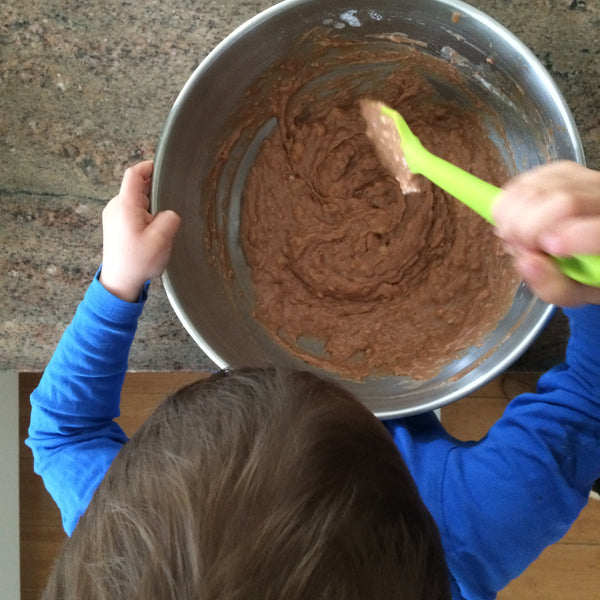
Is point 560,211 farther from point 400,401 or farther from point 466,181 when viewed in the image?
point 400,401

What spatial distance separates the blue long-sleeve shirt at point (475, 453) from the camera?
2.69 feet

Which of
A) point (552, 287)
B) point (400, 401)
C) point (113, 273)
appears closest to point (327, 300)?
point (400, 401)

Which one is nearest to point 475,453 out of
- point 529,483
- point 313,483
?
point 529,483

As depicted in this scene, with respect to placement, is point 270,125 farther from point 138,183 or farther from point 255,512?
point 255,512

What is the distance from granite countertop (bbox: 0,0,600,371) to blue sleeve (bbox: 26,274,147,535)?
0.20m

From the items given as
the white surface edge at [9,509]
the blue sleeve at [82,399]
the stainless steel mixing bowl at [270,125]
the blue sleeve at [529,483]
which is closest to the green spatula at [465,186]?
the stainless steel mixing bowl at [270,125]

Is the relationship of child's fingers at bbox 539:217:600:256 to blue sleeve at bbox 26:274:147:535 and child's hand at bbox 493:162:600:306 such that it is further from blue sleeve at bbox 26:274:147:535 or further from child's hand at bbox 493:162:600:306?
blue sleeve at bbox 26:274:147:535

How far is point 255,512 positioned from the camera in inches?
21.1

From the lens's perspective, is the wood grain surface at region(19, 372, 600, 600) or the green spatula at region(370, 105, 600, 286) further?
the wood grain surface at region(19, 372, 600, 600)

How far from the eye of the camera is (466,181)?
71 centimetres

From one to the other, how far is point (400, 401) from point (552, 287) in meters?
0.37

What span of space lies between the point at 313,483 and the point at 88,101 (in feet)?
2.51

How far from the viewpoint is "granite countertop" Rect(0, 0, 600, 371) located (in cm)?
94

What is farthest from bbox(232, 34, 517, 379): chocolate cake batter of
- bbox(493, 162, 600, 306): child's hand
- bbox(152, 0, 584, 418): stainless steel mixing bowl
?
bbox(493, 162, 600, 306): child's hand
